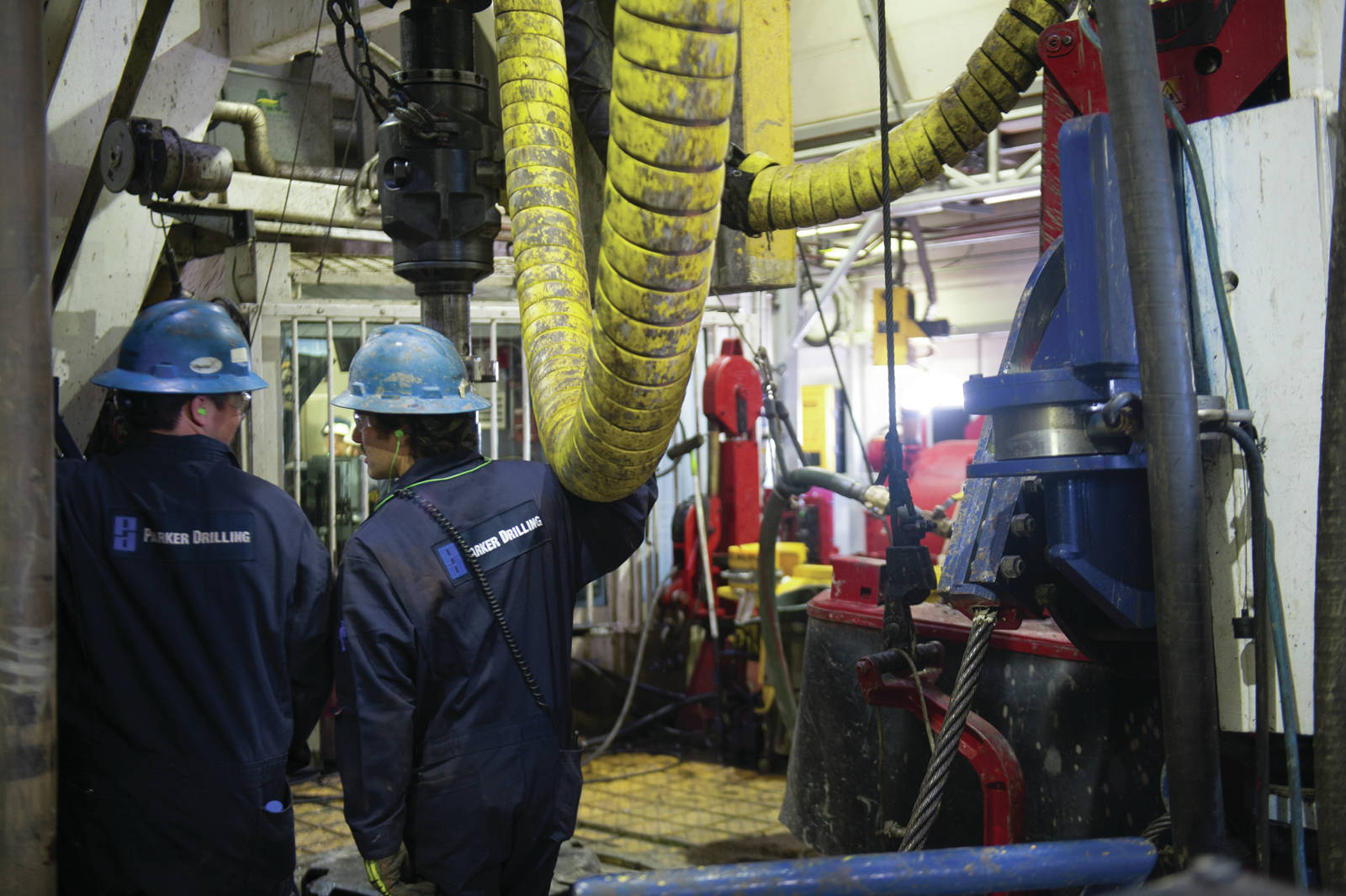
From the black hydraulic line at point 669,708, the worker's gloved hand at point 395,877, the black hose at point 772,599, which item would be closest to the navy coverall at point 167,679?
the worker's gloved hand at point 395,877

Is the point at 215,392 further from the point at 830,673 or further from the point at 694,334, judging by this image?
the point at 830,673

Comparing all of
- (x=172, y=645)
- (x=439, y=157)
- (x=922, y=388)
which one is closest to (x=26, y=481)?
(x=172, y=645)

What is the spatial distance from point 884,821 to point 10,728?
2197 millimetres

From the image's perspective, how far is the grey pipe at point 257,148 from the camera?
20.2ft

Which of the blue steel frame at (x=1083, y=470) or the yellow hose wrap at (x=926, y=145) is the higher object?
the yellow hose wrap at (x=926, y=145)

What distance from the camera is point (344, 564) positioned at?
8.09ft

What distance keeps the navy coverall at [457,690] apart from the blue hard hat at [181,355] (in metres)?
0.51

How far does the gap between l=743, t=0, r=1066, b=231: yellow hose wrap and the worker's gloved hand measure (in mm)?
1974

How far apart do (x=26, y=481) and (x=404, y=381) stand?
48.2 inches

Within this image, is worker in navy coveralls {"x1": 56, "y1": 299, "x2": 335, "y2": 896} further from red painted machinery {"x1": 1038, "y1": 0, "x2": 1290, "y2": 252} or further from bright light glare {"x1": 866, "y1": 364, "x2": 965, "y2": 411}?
bright light glare {"x1": 866, "y1": 364, "x2": 965, "y2": 411}

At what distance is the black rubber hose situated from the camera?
1681 millimetres

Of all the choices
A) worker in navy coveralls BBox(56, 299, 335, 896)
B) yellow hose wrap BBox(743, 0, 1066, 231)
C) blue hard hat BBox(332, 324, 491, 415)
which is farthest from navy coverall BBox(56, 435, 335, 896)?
yellow hose wrap BBox(743, 0, 1066, 231)

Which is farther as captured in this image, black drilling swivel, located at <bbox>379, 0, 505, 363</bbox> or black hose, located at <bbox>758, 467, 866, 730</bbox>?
black hose, located at <bbox>758, 467, 866, 730</bbox>

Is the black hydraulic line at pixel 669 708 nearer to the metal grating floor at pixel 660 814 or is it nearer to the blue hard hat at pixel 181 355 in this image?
the metal grating floor at pixel 660 814
